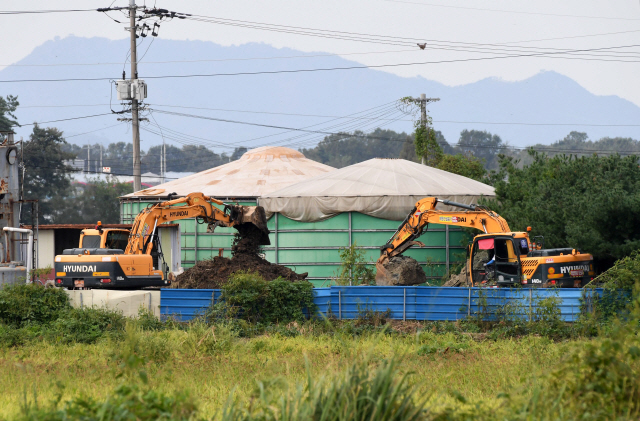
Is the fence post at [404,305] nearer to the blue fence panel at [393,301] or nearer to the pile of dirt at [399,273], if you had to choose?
the blue fence panel at [393,301]

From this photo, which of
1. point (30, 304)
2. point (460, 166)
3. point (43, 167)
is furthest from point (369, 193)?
point (43, 167)

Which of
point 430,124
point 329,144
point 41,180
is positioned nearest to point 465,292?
point 430,124

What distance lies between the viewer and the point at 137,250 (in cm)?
1909

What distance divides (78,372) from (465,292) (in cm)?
844

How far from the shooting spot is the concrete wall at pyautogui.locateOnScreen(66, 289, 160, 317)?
53.4 feet

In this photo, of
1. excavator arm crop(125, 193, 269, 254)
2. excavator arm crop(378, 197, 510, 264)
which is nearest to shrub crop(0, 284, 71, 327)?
excavator arm crop(125, 193, 269, 254)

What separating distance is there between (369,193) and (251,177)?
12210mm

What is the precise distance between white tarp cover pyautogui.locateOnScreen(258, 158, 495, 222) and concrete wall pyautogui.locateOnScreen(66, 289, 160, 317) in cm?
1016

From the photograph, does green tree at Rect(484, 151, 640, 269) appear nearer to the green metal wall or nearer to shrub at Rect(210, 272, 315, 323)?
the green metal wall

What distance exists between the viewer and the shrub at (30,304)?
610 inches

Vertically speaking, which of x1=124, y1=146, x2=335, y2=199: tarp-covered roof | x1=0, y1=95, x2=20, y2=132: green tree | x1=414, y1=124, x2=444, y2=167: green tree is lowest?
x1=124, y1=146, x2=335, y2=199: tarp-covered roof

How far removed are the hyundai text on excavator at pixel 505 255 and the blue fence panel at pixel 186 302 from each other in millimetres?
6342

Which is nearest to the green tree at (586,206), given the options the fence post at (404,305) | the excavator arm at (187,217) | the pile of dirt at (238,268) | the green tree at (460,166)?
the fence post at (404,305)

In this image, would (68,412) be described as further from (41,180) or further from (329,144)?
(329,144)
